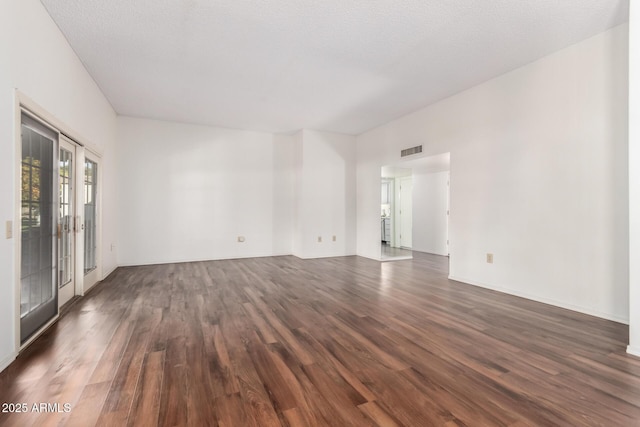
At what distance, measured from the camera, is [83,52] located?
340cm

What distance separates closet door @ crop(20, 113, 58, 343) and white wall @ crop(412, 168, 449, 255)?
23.8 feet

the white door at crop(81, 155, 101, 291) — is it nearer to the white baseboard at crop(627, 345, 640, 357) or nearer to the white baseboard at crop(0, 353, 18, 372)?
the white baseboard at crop(0, 353, 18, 372)

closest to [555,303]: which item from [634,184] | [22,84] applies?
[634,184]

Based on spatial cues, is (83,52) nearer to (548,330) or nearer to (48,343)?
(48,343)

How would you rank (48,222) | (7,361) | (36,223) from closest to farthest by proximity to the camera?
(7,361)
(36,223)
(48,222)


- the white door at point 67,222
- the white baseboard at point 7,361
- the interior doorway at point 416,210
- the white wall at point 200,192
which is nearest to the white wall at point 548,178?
the interior doorway at point 416,210

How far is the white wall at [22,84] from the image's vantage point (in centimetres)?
202

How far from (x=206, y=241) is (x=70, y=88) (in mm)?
3715

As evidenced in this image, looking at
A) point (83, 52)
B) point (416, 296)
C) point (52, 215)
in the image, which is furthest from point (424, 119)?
point (52, 215)

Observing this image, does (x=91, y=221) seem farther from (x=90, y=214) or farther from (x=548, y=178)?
(x=548, y=178)

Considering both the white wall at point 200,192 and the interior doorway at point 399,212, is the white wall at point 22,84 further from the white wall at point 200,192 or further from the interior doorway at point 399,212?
the interior doorway at point 399,212

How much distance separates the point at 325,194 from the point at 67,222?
4.72 m

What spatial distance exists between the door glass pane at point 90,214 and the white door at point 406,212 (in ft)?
24.2

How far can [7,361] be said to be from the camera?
2.04 m
